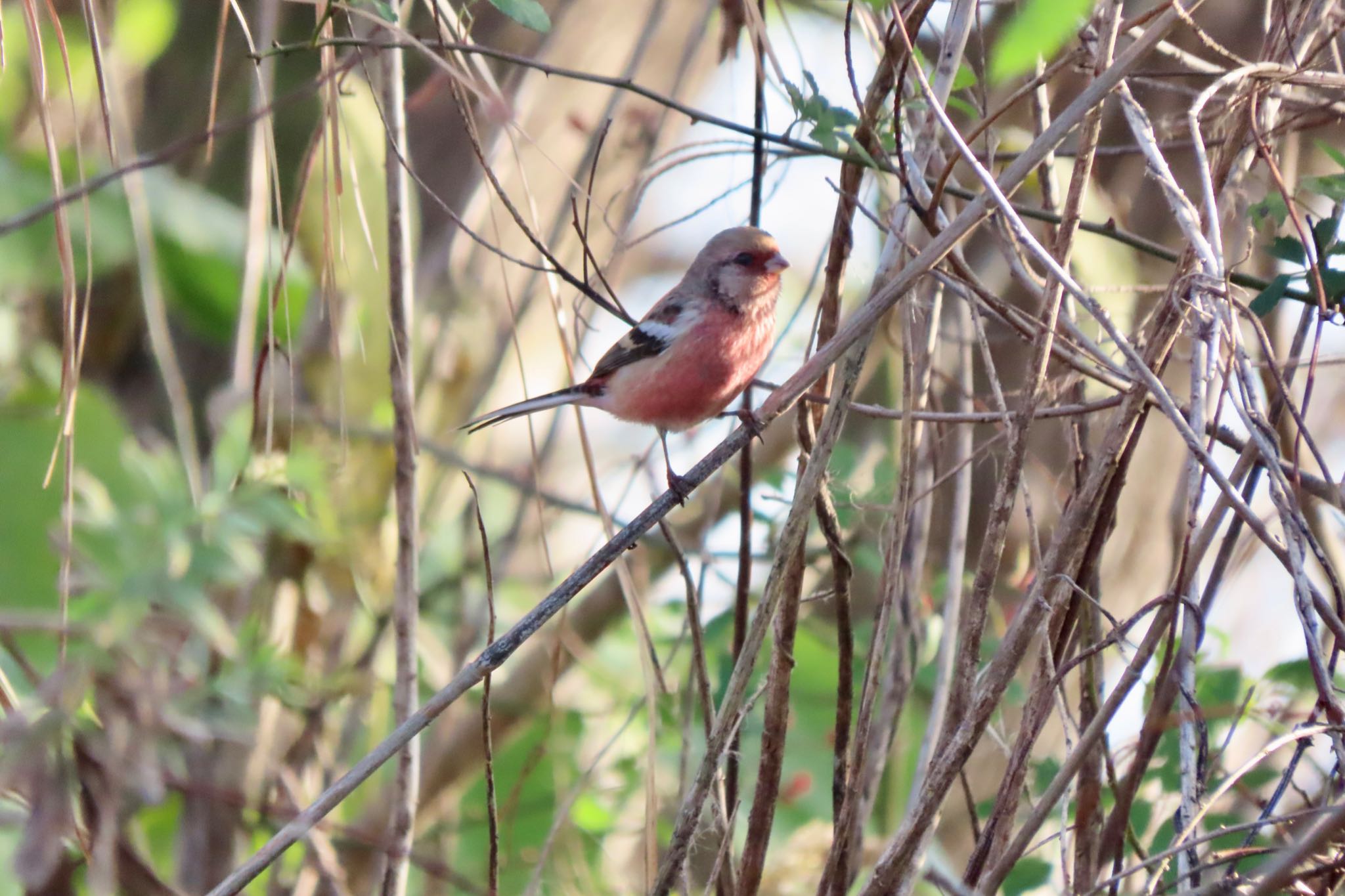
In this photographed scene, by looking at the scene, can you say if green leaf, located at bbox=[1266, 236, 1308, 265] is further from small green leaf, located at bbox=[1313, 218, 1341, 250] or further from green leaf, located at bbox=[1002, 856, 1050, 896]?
green leaf, located at bbox=[1002, 856, 1050, 896]

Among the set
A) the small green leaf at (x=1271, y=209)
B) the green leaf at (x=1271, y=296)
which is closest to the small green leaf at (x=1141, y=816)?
the green leaf at (x=1271, y=296)

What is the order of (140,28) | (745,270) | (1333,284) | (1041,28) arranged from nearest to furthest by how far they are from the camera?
(1041,28) → (1333,284) → (745,270) → (140,28)

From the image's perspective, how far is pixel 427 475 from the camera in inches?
211

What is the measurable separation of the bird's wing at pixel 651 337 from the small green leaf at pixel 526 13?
5.51 feet

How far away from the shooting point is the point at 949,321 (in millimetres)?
3859

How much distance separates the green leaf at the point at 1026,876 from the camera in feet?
8.50

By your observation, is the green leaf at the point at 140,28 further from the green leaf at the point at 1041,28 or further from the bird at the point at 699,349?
the green leaf at the point at 1041,28

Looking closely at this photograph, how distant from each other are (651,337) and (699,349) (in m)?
0.28

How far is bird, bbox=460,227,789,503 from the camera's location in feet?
11.7

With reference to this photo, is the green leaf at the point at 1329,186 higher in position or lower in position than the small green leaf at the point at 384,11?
higher

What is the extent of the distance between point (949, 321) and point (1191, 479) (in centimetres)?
205

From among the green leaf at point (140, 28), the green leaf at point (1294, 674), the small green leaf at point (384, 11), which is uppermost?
the green leaf at point (140, 28)

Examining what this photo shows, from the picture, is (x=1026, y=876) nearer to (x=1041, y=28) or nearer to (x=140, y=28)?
(x=1041, y=28)

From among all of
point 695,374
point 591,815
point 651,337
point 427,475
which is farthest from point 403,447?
point 427,475
